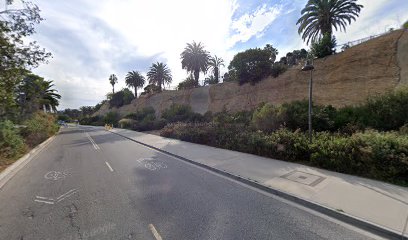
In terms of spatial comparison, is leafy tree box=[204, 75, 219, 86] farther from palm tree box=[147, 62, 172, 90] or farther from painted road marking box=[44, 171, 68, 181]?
painted road marking box=[44, 171, 68, 181]

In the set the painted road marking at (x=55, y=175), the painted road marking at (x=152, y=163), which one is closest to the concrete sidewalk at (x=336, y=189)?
the painted road marking at (x=152, y=163)

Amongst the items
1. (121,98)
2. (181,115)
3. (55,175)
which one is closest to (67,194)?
(55,175)

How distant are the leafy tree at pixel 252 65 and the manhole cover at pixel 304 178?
2891cm

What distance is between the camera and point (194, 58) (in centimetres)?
4428

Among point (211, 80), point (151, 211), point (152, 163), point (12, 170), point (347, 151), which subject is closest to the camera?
point (151, 211)

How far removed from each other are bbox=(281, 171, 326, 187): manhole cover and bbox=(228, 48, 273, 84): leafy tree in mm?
28907

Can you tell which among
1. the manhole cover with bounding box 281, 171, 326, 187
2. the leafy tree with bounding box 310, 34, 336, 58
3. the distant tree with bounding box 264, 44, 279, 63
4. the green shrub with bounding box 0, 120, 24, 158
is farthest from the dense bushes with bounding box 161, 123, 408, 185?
the distant tree with bounding box 264, 44, 279, 63

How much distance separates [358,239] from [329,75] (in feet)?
84.6

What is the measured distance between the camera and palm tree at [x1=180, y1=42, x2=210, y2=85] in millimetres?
44375

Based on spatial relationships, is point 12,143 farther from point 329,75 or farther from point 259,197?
point 329,75

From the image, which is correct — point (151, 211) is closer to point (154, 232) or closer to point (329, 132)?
point (154, 232)

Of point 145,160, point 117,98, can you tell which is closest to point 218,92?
point 145,160

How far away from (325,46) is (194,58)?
84.5 feet

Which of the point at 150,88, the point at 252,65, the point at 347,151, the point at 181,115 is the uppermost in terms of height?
the point at 150,88
